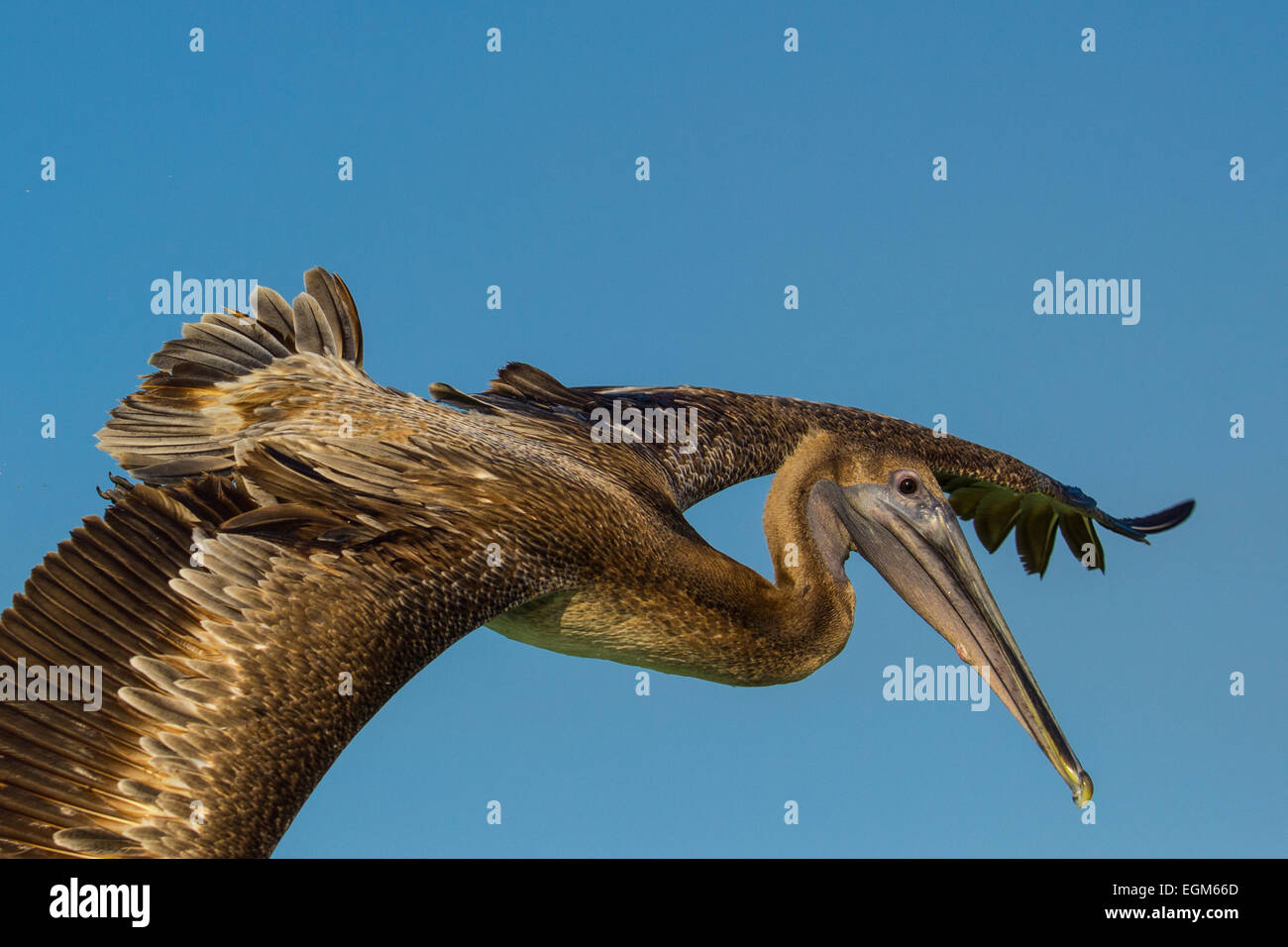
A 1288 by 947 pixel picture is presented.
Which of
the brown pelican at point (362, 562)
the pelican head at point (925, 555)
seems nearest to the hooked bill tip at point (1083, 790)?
the brown pelican at point (362, 562)

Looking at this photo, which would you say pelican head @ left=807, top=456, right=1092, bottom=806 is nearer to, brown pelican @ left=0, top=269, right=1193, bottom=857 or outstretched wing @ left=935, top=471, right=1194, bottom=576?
brown pelican @ left=0, top=269, right=1193, bottom=857

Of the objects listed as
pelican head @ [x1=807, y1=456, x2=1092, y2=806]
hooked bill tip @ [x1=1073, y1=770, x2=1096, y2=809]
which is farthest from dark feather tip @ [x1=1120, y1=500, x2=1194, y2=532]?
hooked bill tip @ [x1=1073, y1=770, x2=1096, y2=809]

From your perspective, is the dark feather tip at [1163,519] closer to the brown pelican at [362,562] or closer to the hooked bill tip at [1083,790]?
the brown pelican at [362,562]

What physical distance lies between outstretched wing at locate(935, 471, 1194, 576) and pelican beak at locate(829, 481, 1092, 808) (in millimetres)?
2636

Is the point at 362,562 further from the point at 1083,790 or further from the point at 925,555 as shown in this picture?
the point at 1083,790

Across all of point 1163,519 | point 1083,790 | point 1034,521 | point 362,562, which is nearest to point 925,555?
point 1083,790

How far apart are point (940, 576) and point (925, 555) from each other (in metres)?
0.16

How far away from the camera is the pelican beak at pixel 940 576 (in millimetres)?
8984

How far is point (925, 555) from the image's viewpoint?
9219mm

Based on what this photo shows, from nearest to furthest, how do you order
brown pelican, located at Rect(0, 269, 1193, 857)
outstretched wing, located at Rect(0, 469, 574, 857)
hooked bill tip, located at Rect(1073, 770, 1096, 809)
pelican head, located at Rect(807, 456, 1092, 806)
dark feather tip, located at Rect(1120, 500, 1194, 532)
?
outstretched wing, located at Rect(0, 469, 574, 857) < brown pelican, located at Rect(0, 269, 1193, 857) < hooked bill tip, located at Rect(1073, 770, 1096, 809) < pelican head, located at Rect(807, 456, 1092, 806) < dark feather tip, located at Rect(1120, 500, 1194, 532)

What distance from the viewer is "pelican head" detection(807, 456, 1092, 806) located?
352 inches

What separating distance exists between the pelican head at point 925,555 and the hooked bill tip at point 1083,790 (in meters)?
0.32

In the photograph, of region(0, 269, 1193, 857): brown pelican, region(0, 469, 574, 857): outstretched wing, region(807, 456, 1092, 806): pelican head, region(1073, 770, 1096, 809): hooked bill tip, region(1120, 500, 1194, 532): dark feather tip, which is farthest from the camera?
region(1120, 500, 1194, 532): dark feather tip

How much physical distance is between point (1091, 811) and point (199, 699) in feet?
16.8
